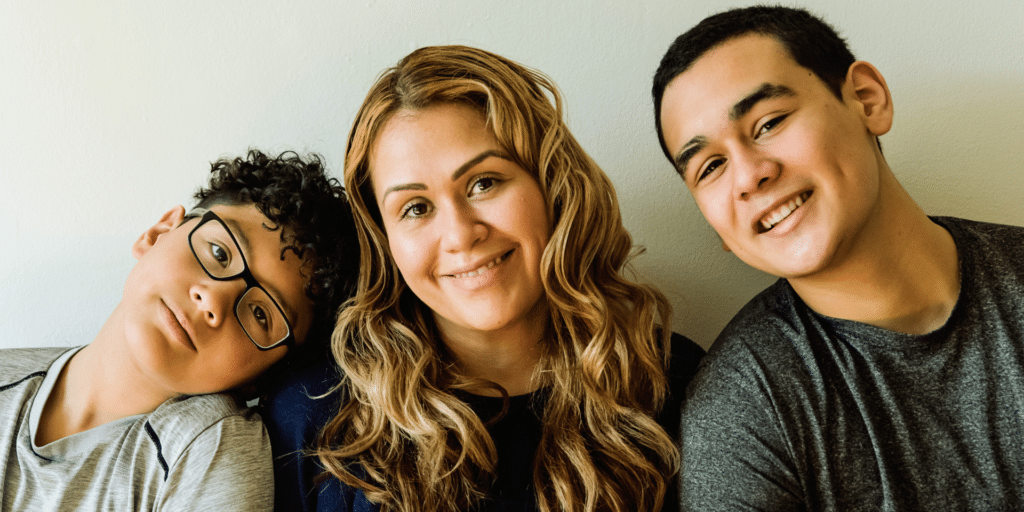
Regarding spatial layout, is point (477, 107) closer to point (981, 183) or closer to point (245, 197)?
point (245, 197)

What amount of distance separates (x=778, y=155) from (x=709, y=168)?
0.48 ft

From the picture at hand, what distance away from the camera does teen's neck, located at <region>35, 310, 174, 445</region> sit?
146 centimetres

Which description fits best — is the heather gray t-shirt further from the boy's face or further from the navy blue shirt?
the boy's face

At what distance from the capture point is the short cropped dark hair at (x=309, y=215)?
1497 mm

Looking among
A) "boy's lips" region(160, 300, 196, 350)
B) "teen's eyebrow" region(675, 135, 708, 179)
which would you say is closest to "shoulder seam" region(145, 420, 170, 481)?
"boy's lips" region(160, 300, 196, 350)

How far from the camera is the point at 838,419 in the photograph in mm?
1269

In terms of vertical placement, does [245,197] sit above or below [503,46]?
below

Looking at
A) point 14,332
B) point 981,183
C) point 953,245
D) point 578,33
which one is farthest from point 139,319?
point 981,183

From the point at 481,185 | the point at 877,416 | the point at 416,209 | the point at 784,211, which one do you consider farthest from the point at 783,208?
the point at 416,209

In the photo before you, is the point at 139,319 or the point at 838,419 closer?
the point at 838,419

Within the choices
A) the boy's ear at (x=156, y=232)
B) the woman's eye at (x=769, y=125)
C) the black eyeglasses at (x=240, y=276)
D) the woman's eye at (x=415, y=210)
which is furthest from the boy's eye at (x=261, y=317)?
the woman's eye at (x=769, y=125)

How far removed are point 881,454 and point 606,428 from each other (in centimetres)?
54

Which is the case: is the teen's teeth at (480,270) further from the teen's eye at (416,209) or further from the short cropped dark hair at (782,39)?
the short cropped dark hair at (782,39)

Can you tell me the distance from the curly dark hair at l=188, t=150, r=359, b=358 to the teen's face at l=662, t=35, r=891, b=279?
0.86m
